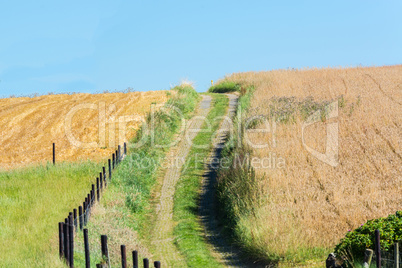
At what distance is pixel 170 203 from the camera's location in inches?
686

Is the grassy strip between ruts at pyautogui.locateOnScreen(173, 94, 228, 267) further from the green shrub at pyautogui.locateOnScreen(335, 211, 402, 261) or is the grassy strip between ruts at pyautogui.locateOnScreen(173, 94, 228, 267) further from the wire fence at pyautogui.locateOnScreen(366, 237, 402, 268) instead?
the wire fence at pyautogui.locateOnScreen(366, 237, 402, 268)

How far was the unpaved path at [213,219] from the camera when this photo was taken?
13.0 meters

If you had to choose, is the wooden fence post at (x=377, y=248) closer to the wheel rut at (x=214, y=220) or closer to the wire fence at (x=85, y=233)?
the wheel rut at (x=214, y=220)

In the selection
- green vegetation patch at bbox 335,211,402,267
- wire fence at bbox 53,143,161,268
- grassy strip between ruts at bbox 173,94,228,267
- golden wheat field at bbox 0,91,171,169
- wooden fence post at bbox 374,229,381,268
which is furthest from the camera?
golden wheat field at bbox 0,91,171,169

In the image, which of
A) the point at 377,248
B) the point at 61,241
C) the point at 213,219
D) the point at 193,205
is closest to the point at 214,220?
the point at 213,219

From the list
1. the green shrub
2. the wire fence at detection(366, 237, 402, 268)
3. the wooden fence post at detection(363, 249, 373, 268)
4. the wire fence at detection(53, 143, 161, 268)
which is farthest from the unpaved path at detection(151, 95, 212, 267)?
the wire fence at detection(366, 237, 402, 268)

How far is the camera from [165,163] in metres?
21.3

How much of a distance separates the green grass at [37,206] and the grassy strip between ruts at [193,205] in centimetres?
333

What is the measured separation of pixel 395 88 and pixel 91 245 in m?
23.3

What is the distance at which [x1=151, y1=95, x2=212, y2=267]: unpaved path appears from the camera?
13.2 meters

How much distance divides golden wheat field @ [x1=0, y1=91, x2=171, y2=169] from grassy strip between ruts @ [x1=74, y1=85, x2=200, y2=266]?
1587 mm

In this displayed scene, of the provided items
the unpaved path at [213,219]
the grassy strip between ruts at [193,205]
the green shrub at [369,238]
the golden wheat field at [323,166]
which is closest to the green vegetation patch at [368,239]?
the green shrub at [369,238]

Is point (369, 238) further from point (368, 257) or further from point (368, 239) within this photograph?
point (368, 257)

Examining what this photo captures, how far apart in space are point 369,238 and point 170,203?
339 inches
